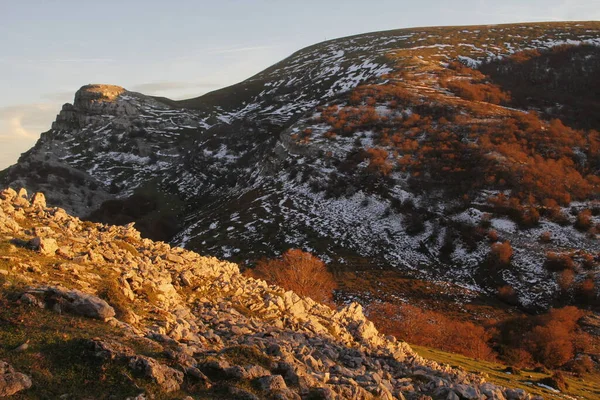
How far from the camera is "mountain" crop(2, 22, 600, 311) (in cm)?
6625

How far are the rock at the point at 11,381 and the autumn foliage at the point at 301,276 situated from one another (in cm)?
3431

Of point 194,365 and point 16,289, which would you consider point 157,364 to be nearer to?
point 194,365

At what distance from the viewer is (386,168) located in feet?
277

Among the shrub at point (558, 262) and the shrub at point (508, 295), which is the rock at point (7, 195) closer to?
the shrub at point (508, 295)

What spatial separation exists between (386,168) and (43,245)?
7181cm

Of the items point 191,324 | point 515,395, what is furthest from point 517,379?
point 191,324

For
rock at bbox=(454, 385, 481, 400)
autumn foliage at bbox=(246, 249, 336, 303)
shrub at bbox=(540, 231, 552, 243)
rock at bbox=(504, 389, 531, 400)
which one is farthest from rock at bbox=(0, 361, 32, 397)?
shrub at bbox=(540, 231, 552, 243)

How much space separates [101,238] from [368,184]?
2601 inches

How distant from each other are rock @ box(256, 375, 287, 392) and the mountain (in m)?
43.6

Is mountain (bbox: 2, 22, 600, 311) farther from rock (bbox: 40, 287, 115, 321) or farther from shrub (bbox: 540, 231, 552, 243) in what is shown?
rock (bbox: 40, 287, 115, 321)

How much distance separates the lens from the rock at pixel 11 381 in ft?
32.1

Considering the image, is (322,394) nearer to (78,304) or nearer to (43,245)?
(78,304)

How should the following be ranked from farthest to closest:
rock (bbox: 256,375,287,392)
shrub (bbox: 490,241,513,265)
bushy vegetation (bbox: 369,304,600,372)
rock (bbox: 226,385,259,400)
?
shrub (bbox: 490,241,513,265), bushy vegetation (bbox: 369,304,600,372), rock (bbox: 256,375,287,392), rock (bbox: 226,385,259,400)

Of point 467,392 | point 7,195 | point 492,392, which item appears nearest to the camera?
point 467,392
